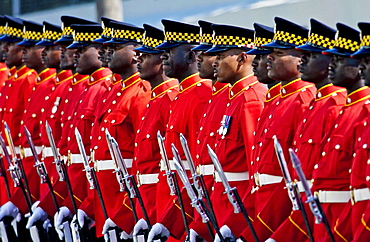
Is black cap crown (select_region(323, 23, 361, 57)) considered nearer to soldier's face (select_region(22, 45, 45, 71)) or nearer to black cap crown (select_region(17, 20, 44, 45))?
soldier's face (select_region(22, 45, 45, 71))

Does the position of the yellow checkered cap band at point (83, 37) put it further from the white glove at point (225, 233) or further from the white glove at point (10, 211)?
the white glove at point (225, 233)

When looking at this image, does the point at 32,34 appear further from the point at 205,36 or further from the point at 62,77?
the point at 205,36

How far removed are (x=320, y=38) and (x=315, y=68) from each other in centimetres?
19

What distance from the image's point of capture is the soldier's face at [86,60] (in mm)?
9539

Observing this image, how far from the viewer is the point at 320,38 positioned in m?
6.55

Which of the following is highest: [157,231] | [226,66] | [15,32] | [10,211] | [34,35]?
[226,66]

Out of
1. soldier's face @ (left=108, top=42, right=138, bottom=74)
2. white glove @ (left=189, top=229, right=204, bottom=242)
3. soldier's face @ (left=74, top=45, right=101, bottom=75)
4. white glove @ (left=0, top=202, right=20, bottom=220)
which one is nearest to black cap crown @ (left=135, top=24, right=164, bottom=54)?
soldier's face @ (left=108, top=42, right=138, bottom=74)

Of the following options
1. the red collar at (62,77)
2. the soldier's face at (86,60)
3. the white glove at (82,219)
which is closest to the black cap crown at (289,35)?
the white glove at (82,219)

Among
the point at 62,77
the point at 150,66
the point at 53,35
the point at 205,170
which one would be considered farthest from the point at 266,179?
the point at 53,35

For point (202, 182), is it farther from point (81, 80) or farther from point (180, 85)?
point (81, 80)

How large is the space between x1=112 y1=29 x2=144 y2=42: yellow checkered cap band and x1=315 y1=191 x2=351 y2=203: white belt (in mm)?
3291

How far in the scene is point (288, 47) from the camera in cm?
697

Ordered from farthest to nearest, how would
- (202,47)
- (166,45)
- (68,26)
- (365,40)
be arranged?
(68,26)
(166,45)
(202,47)
(365,40)

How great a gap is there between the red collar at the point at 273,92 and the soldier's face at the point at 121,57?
1918 millimetres
